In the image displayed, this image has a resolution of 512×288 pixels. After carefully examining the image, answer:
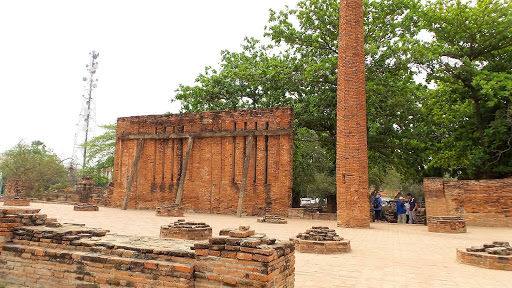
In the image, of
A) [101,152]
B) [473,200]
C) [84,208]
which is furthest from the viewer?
[101,152]

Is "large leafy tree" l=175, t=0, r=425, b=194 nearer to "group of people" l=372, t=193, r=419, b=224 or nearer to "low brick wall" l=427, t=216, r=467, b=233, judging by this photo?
"group of people" l=372, t=193, r=419, b=224

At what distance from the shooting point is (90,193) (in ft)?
72.9

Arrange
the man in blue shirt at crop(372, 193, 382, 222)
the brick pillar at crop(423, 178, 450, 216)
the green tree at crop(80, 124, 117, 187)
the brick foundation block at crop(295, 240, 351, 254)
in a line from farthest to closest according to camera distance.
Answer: the green tree at crop(80, 124, 117, 187) → the man in blue shirt at crop(372, 193, 382, 222) → the brick pillar at crop(423, 178, 450, 216) → the brick foundation block at crop(295, 240, 351, 254)

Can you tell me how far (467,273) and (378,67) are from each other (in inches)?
463

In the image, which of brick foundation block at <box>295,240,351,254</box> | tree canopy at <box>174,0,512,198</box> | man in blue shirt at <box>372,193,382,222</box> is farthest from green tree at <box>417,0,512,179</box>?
brick foundation block at <box>295,240,351,254</box>

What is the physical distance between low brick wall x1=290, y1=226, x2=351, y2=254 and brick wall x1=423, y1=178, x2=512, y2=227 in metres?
8.85

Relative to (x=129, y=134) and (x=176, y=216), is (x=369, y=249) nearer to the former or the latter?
(x=176, y=216)

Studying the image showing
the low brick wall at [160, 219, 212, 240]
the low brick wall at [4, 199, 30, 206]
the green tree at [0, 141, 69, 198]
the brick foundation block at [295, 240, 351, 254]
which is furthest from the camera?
the green tree at [0, 141, 69, 198]

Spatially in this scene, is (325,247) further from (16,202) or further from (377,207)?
(16,202)

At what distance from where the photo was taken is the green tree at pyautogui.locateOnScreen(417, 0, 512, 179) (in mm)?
14109

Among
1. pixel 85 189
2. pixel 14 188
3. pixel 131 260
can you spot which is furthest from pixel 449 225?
pixel 14 188

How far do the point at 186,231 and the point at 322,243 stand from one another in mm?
2838

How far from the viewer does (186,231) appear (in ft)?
24.6

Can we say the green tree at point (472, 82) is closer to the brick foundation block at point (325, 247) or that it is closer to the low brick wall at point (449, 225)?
the low brick wall at point (449, 225)
